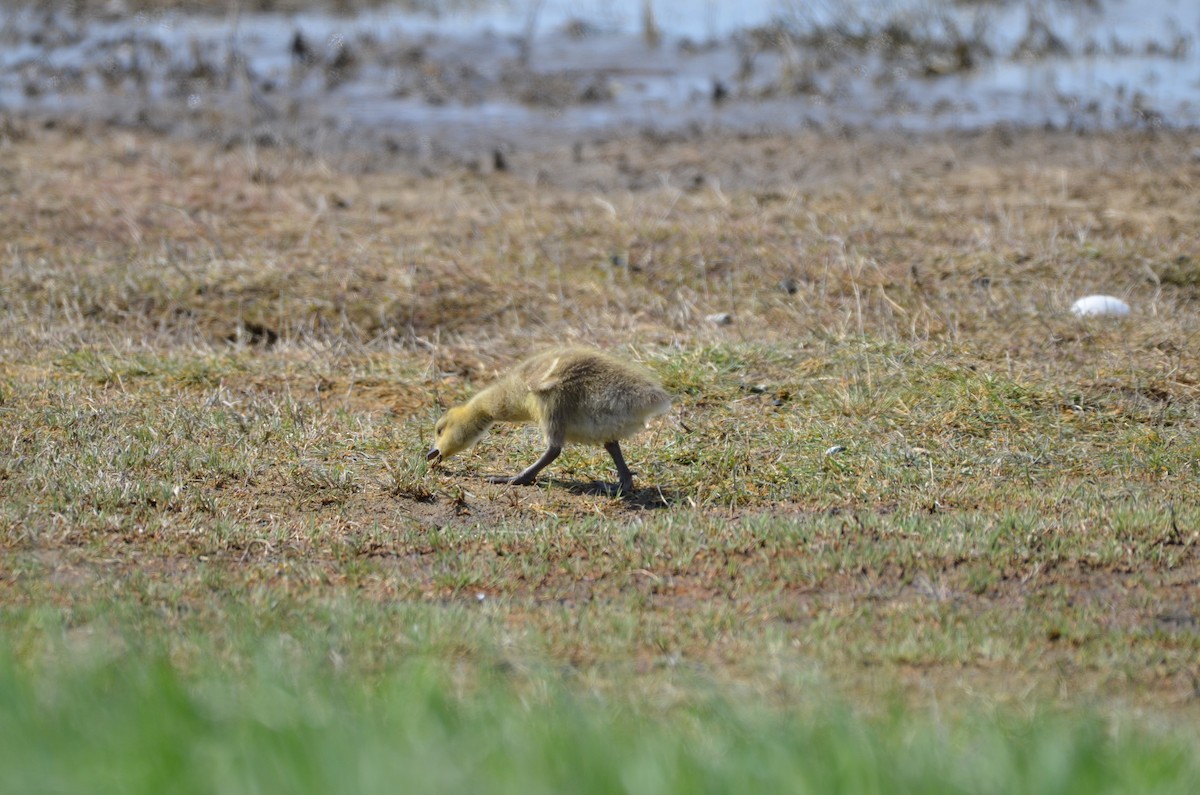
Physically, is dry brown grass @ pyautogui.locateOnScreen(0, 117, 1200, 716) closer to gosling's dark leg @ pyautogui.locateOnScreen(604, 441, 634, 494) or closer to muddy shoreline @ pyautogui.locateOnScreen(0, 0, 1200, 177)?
gosling's dark leg @ pyautogui.locateOnScreen(604, 441, 634, 494)

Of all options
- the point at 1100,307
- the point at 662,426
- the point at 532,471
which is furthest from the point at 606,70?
the point at 532,471

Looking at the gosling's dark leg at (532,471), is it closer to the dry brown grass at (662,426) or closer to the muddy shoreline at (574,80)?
the dry brown grass at (662,426)

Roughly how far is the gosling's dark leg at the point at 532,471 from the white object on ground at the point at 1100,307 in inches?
182

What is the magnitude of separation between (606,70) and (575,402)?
50.0 feet

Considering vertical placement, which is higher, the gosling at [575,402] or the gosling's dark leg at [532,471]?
the gosling at [575,402]

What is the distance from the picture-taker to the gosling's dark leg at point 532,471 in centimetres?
685

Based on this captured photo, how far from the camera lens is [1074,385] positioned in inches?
325

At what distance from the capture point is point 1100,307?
9.89 m

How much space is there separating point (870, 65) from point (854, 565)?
1639 cm

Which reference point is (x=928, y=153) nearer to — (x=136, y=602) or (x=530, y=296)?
(x=530, y=296)

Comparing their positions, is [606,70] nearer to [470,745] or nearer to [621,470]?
[621,470]

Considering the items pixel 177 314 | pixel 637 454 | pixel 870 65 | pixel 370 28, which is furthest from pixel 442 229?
pixel 370 28

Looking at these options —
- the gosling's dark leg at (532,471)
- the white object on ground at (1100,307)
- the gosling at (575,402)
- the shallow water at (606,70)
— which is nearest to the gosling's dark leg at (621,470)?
the gosling at (575,402)

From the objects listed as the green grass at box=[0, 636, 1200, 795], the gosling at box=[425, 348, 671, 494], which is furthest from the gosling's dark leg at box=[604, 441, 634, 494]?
the green grass at box=[0, 636, 1200, 795]
